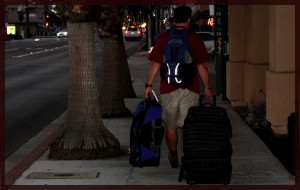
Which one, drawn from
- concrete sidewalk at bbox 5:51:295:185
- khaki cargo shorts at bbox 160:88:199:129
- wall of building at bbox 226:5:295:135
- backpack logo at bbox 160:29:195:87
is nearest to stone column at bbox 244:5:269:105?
wall of building at bbox 226:5:295:135

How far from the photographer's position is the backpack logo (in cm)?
783

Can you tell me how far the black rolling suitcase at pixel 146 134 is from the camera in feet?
26.0

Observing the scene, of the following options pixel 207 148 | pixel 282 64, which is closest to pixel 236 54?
pixel 282 64

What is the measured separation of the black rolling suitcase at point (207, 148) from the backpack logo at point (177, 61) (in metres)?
0.72

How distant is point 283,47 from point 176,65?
9.25 feet

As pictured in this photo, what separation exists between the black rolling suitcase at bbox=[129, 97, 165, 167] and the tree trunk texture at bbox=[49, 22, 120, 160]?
4.10 feet

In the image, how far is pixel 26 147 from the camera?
36.5ft

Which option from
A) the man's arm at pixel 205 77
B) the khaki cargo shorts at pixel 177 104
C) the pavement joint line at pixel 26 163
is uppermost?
the man's arm at pixel 205 77

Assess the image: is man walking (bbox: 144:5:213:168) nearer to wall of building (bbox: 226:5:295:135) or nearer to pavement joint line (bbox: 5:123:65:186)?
pavement joint line (bbox: 5:123:65:186)

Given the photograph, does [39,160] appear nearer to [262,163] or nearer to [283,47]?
[262,163]

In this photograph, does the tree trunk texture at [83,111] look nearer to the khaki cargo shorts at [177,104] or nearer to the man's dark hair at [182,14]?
the khaki cargo shorts at [177,104]

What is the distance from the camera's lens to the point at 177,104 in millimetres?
8016

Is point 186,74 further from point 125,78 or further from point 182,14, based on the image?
point 125,78

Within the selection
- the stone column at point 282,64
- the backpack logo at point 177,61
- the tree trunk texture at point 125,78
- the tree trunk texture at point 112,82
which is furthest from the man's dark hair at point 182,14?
the tree trunk texture at point 125,78
